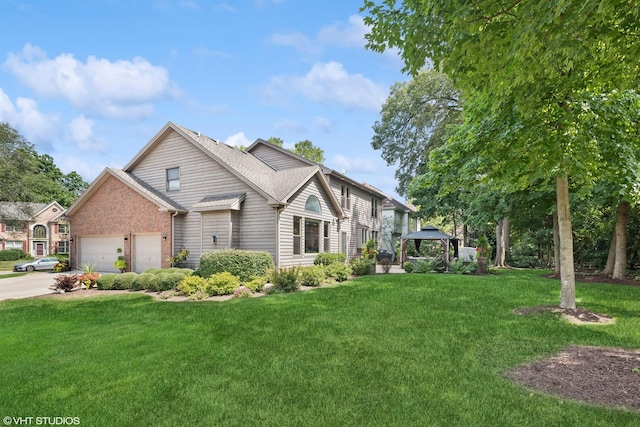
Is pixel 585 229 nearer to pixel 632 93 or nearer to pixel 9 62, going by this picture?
pixel 632 93

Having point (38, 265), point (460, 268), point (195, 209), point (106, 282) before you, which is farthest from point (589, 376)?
point (38, 265)

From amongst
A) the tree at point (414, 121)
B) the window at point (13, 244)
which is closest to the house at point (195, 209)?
the tree at point (414, 121)

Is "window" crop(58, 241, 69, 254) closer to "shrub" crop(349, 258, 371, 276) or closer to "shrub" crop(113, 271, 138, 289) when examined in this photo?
"shrub" crop(113, 271, 138, 289)

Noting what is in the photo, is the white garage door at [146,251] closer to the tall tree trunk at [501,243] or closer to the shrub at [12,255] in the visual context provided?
the tall tree trunk at [501,243]

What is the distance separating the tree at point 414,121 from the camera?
81.4ft

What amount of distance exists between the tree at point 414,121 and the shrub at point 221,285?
19353mm

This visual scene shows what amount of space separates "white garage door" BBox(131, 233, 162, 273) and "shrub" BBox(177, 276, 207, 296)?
6.79m

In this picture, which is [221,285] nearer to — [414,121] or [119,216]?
A: [119,216]

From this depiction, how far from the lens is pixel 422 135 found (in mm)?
26250

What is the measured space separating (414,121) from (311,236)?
13.9 m

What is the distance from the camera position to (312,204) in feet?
56.9

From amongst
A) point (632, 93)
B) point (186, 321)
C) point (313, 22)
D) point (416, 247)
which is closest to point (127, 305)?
point (186, 321)

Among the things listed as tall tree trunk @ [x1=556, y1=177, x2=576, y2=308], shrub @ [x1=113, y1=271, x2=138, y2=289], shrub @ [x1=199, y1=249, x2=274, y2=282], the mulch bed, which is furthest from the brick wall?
the mulch bed

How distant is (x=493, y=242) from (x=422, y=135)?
35.7ft
